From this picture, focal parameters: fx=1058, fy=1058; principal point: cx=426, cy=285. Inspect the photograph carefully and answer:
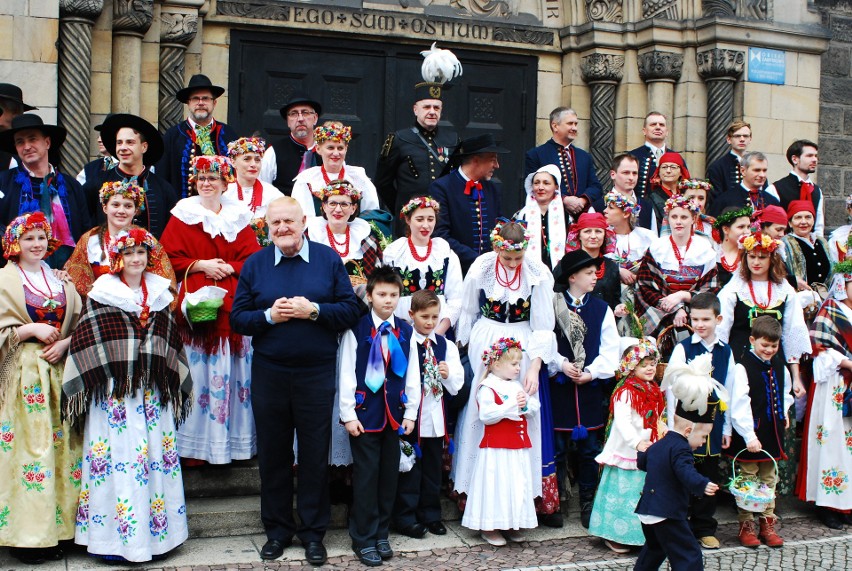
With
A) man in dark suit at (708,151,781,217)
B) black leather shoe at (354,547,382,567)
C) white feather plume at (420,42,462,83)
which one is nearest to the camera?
black leather shoe at (354,547,382,567)

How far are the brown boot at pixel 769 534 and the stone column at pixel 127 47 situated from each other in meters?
5.53

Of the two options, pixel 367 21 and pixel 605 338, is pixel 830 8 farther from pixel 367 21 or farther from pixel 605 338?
pixel 605 338

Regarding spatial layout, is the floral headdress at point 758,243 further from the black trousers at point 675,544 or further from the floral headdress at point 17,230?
the floral headdress at point 17,230

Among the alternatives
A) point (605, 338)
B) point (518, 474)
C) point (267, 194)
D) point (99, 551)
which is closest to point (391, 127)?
point (267, 194)

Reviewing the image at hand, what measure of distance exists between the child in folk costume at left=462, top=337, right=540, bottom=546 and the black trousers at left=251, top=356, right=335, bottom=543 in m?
0.94

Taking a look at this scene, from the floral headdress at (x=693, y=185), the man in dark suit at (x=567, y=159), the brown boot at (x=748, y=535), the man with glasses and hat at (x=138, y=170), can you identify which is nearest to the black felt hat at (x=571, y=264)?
the floral headdress at (x=693, y=185)

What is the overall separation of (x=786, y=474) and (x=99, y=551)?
14.7 ft

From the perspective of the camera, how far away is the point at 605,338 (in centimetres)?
668

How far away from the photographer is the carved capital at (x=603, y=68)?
1019cm

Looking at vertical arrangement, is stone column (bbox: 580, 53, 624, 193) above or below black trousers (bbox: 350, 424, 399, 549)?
above

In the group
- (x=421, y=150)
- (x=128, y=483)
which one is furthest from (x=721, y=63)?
(x=128, y=483)

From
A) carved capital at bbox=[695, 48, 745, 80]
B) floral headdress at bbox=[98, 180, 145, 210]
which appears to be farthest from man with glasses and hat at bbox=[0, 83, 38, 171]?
carved capital at bbox=[695, 48, 745, 80]

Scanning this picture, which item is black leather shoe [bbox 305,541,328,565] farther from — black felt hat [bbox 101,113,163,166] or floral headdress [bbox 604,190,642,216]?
floral headdress [bbox 604,190,642,216]

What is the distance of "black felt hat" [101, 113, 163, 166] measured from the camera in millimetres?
6621
